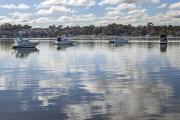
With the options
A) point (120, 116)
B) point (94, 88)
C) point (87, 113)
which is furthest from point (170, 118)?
point (94, 88)

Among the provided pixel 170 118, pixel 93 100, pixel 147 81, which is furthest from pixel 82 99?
pixel 147 81

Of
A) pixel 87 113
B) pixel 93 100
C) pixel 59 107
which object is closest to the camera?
pixel 87 113

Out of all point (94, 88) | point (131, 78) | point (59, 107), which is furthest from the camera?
point (131, 78)

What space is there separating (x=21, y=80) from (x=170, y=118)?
19.8 meters

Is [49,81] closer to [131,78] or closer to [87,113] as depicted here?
[131,78]

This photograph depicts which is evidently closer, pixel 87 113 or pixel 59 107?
pixel 87 113

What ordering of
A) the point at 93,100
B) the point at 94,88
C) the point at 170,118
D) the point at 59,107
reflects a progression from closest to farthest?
the point at 170,118 < the point at 59,107 < the point at 93,100 < the point at 94,88

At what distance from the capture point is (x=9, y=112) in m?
23.1

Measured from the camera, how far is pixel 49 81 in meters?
37.7

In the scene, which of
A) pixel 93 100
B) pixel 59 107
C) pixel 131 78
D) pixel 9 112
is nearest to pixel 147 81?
pixel 131 78

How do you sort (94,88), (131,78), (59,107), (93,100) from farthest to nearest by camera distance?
(131,78) → (94,88) → (93,100) → (59,107)

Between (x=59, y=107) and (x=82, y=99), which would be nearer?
(x=59, y=107)

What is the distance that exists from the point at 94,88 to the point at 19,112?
34.0ft

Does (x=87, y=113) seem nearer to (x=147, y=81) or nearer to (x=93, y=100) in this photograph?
(x=93, y=100)
